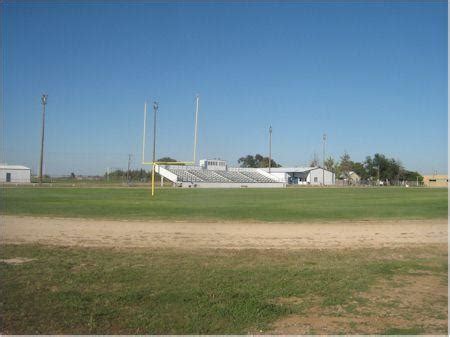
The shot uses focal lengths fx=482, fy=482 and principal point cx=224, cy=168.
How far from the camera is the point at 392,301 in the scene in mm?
6273

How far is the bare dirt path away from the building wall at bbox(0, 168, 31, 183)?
5995cm

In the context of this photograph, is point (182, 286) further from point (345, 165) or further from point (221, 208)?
point (345, 165)

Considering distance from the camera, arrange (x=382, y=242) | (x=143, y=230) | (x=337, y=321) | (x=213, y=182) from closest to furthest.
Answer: (x=337, y=321) → (x=382, y=242) → (x=143, y=230) → (x=213, y=182)

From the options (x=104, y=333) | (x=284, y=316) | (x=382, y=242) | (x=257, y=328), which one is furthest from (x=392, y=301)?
(x=382, y=242)

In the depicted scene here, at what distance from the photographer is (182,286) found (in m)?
6.82

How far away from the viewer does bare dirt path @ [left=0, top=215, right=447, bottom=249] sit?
1120cm

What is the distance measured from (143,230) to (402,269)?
755 cm

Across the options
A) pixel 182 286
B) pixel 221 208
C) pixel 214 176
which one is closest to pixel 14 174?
pixel 214 176

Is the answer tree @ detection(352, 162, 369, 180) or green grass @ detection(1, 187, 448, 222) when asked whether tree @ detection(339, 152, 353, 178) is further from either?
green grass @ detection(1, 187, 448, 222)

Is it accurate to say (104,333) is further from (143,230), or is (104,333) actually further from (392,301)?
(143,230)

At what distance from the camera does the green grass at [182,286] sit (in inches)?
209

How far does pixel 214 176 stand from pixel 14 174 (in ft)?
102

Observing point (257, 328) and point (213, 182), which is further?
point (213, 182)

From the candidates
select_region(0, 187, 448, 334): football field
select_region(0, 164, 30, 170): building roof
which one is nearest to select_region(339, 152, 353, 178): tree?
select_region(0, 164, 30, 170): building roof
